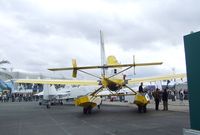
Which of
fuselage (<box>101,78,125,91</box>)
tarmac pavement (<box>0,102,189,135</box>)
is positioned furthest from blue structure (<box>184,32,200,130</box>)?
fuselage (<box>101,78,125,91</box>)

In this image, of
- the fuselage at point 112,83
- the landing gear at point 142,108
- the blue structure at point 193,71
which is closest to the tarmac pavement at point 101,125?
the landing gear at point 142,108

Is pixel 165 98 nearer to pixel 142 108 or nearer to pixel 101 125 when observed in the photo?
pixel 142 108

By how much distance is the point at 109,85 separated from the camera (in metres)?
23.2

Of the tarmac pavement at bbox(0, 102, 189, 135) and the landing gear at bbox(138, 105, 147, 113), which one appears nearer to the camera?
the tarmac pavement at bbox(0, 102, 189, 135)

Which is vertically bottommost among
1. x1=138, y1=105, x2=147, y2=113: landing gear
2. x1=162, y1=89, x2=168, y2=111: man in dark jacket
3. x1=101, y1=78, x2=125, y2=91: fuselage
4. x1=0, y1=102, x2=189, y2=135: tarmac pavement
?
x1=0, y1=102, x2=189, y2=135: tarmac pavement

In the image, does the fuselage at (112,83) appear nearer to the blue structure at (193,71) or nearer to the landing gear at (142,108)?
the landing gear at (142,108)

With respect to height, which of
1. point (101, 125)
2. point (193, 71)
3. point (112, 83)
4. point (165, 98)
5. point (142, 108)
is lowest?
point (101, 125)

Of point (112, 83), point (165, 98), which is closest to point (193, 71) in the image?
point (112, 83)

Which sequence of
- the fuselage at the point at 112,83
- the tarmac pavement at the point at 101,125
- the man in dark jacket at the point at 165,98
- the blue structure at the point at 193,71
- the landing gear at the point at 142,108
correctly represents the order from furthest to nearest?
the man in dark jacket at the point at 165,98
the fuselage at the point at 112,83
the landing gear at the point at 142,108
the tarmac pavement at the point at 101,125
the blue structure at the point at 193,71

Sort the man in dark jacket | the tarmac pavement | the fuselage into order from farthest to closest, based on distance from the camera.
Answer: the man in dark jacket, the fuselage, the tarmac pavement

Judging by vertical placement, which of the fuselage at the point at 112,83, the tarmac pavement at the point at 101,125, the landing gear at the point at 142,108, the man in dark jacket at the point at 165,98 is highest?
the fuselage at the point at 112,83

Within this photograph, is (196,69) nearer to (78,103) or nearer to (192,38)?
(192,38)

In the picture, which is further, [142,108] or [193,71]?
[142,108]

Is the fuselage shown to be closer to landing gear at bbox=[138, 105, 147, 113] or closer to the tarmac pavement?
landing gear at bbox=[138, 105, 147, 113]
